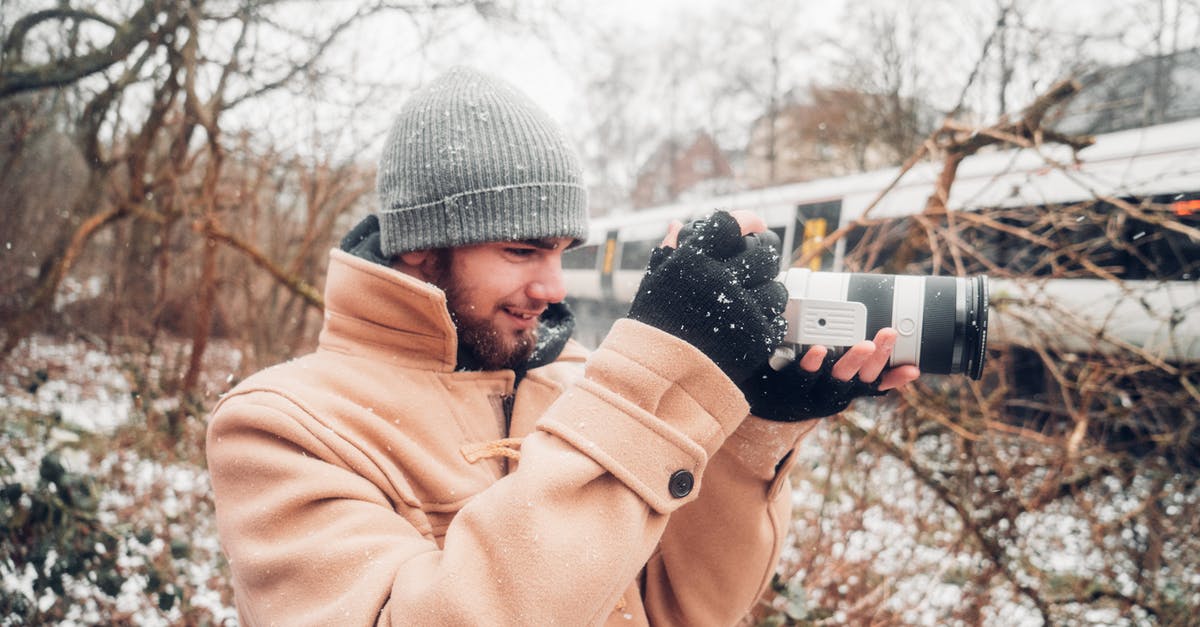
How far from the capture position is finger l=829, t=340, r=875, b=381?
1198 mm

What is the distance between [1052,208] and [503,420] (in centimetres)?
256

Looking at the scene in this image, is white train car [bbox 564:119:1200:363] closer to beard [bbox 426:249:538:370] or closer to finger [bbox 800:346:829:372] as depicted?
beard [bbox 426:249:538:370]

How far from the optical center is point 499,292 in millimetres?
1502

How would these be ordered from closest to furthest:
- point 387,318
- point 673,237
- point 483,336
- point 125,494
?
point 673,237
point 387,318
point 483,336
point 125,494

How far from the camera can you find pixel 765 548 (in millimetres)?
1411

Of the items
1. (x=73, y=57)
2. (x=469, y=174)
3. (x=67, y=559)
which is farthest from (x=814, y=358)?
(x=73, y=57)

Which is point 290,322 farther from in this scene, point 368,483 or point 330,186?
point 368,483

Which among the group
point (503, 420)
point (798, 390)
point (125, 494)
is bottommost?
point (125, 494)

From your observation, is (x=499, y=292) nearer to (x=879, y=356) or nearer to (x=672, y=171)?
(x=879, y=356)

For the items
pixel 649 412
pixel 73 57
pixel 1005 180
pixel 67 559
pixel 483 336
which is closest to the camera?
pixel 649 412

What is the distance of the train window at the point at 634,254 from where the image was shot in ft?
38.6

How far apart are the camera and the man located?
0.05 metres

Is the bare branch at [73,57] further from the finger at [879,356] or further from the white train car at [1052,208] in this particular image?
the finger at [879,356]

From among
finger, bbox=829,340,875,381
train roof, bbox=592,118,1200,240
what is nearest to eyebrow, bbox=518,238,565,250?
finger, bbox=829,340,875,381
